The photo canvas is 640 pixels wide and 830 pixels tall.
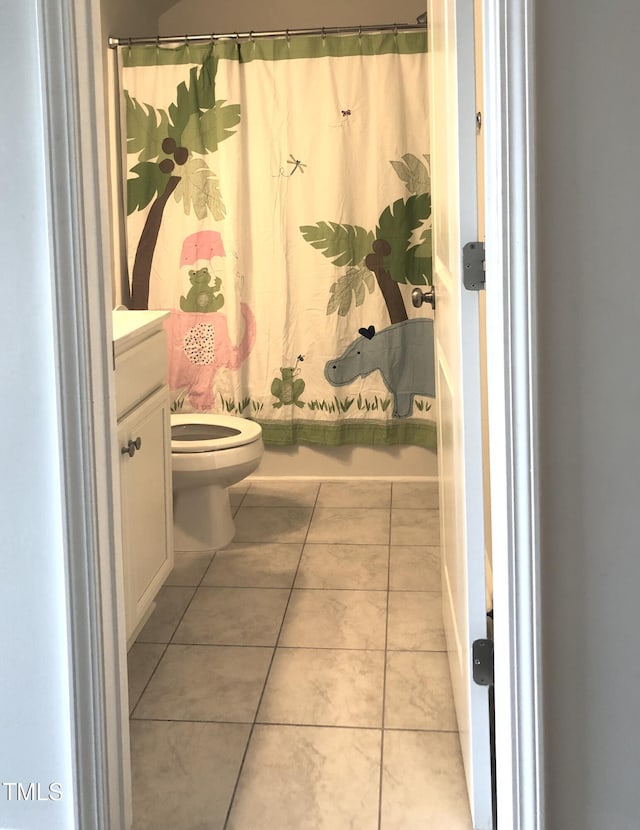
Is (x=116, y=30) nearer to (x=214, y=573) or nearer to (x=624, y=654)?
(x=214, y=573)

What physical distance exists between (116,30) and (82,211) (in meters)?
2.55

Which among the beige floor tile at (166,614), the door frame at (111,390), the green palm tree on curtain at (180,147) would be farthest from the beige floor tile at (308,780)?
the green palm tree on curtain at (180,147)

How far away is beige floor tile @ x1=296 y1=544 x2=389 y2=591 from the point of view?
303cm

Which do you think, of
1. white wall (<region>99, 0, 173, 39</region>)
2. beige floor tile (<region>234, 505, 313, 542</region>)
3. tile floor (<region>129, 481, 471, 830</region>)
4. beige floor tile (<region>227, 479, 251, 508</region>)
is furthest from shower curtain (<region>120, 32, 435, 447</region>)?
tile floor (<region>129, 481, 471, 830</region>)

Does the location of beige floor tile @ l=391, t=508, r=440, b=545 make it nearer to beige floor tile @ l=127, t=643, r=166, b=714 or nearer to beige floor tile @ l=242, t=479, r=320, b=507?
beige floor tile @ l=242, t=479, r=320, b=507

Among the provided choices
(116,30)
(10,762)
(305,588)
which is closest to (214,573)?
(305,588)

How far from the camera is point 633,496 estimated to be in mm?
1487

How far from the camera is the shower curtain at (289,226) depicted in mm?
3729

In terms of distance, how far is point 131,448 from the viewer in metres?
2.32

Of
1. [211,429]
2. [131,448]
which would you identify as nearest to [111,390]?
[131,448]

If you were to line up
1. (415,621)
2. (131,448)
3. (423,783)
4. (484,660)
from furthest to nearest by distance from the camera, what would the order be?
(415,621) → (131,448) → (423,783) → (484,660)

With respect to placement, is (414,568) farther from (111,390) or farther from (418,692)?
(111,390)

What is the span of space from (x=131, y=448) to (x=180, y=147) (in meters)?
1.88

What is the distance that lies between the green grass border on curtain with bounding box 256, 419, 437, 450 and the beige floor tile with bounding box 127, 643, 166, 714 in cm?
153
